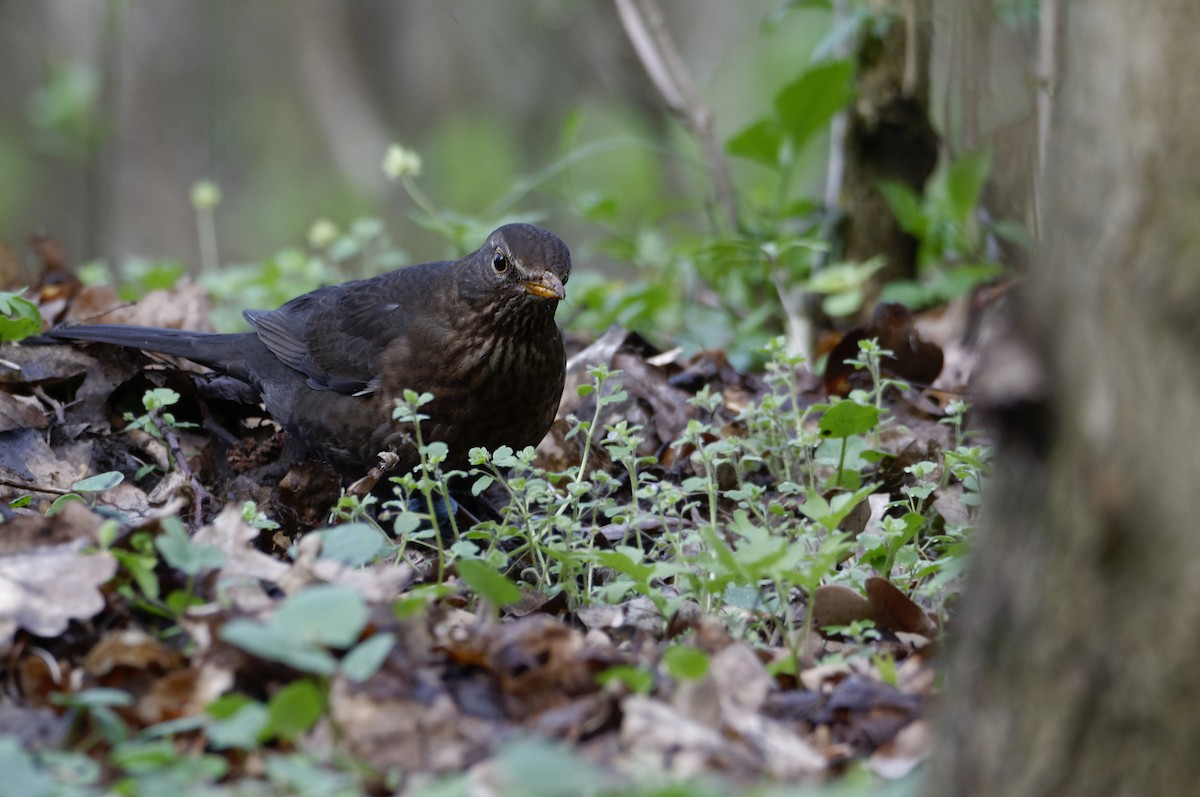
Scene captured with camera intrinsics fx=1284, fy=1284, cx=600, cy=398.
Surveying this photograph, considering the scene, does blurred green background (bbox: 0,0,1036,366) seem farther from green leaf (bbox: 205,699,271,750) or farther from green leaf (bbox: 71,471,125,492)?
green leaf (bbox: 205,699,271,750)

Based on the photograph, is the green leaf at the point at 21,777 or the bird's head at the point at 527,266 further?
the bird's head at the point at 527,266

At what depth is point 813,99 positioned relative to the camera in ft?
18.7

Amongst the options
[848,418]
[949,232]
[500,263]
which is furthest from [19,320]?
[949,232]

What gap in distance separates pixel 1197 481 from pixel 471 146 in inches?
597

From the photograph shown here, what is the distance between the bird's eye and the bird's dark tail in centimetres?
118

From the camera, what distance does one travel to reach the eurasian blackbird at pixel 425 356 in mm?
4480

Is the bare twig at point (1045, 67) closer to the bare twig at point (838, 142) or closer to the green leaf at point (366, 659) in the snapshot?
the bare twig at point (838, 142)

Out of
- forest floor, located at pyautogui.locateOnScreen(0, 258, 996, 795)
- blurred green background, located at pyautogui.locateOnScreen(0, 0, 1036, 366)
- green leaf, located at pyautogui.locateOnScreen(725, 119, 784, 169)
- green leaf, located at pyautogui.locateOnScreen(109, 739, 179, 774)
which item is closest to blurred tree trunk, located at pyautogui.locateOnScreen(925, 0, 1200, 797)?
forest floor, located at pyautogui.locateOnScreen(0, 258, 996, 795)

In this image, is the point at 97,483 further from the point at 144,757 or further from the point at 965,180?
the point at 965,180

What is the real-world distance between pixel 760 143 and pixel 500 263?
6.12ft

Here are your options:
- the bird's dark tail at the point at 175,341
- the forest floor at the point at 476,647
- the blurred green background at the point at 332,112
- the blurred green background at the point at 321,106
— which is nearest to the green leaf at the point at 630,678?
the forest floor at the point at 476,647

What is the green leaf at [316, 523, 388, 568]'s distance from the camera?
8.43 feet

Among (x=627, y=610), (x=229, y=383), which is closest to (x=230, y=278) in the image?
(x=229, y=383)

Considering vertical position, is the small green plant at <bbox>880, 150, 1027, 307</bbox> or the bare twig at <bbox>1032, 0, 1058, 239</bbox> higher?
the bare twig at <bbox>1032, 0, 1058, 239</bbox>
